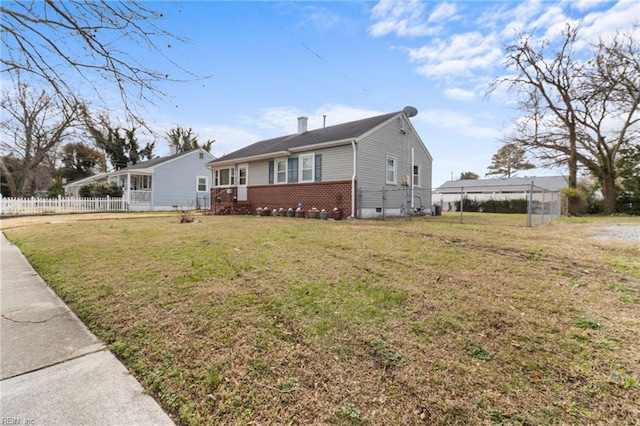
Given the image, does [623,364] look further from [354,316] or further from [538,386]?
[354,316]

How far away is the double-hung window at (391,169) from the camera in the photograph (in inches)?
608

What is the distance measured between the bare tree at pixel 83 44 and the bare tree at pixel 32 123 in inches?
21.1

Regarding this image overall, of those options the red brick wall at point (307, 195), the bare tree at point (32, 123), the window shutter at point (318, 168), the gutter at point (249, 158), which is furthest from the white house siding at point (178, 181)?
the window shutter at point (318, 168)

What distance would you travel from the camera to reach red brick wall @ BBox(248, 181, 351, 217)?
44.8 ft

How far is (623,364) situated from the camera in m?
2.20

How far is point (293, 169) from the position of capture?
52.1ft

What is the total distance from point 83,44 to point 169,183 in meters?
22.7

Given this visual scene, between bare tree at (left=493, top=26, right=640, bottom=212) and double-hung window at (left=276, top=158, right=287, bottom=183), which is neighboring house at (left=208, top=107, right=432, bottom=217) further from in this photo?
bare tree at (left=493, top=26, right=640, bottom=212)

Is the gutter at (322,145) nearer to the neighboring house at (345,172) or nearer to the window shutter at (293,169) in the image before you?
the neighboring house at (345,172)

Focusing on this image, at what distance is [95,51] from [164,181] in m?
22.6

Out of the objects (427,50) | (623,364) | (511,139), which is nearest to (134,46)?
(623,364)

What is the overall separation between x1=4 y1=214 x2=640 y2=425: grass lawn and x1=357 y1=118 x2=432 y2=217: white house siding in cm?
902

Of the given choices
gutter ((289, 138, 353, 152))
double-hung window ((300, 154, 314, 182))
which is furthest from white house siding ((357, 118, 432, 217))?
double-hung window ((300, 154, 314, 182))

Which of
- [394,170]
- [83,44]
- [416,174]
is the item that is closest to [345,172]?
[394,170]
